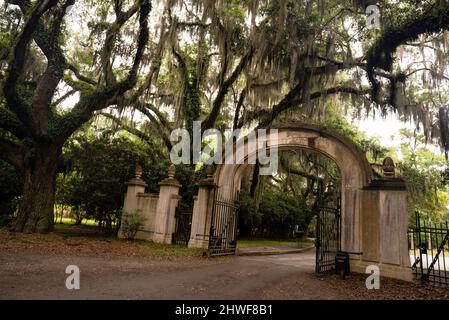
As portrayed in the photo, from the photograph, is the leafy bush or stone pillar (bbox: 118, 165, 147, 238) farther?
stone pillar (bbox: 118, 165, 147, 238)

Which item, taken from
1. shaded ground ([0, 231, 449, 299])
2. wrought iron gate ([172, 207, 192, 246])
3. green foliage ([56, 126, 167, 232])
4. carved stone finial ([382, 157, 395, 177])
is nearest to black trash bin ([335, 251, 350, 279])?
shaded ground ([0, 231, 449, 299])

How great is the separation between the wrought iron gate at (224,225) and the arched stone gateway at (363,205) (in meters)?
2.77

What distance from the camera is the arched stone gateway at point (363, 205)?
8.06 metres

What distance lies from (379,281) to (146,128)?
1520 cm

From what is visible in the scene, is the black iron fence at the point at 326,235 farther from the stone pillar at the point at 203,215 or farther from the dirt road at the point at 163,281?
the stone pillar at the point at 203,215

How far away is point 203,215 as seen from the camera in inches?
455

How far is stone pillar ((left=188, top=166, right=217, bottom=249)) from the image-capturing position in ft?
37.5

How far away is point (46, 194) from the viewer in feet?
40.8

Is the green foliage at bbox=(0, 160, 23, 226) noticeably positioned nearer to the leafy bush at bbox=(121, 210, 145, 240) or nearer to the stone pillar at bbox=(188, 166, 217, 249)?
the leafy bush at bbox=(121, 210, 145, 240)

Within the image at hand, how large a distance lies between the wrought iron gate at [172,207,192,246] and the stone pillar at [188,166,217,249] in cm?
118

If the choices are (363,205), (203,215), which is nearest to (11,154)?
(203,215)

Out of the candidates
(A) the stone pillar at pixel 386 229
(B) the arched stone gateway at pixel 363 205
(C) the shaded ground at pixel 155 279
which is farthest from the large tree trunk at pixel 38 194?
(A) the stone pillar at pixel 386 229
